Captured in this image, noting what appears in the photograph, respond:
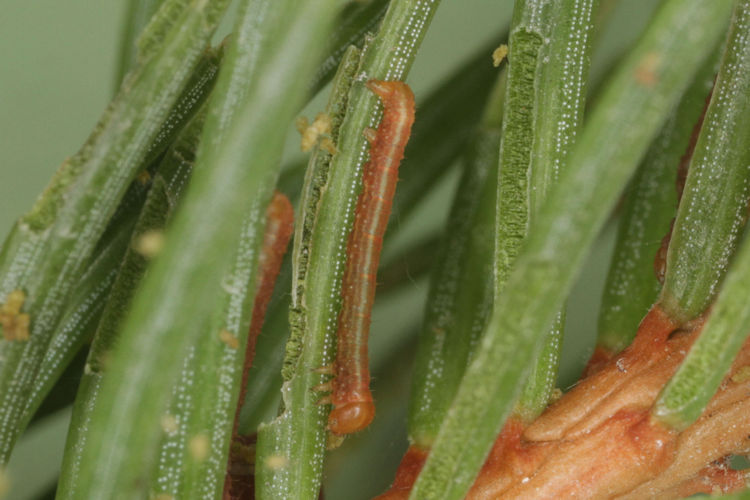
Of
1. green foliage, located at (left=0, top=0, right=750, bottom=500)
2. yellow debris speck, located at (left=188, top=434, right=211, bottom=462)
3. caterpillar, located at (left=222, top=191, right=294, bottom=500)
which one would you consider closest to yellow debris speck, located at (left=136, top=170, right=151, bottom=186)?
green foliage, located at (left=0, top=0, right=750, bottom=500)

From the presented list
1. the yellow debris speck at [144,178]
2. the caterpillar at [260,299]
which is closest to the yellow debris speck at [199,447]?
the caterpillar at [260,299]

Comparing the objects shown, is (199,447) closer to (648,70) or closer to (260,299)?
(260,299)

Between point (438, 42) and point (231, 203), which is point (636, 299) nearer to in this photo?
point (231, 203)

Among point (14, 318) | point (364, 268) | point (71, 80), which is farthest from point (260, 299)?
point (71, 80)

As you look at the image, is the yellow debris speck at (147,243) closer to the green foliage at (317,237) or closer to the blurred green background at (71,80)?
the green foliage at (317,237)

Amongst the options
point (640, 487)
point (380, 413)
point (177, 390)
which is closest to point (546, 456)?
point (640, 487)

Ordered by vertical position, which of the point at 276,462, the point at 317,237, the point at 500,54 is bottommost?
the point at 276,462
